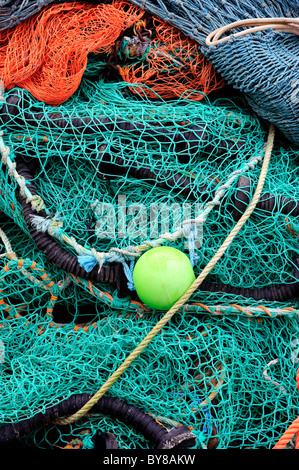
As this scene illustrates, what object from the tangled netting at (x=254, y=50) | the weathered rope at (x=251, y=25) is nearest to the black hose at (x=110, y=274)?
the tangled netting at (x=254, y=50)

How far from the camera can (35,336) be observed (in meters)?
1.74

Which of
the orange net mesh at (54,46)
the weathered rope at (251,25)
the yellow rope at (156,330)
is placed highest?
the weathered rope at (251,25)

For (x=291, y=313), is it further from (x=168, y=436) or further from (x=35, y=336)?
(x=35, y=336)

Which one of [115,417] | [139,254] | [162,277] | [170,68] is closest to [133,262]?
[139,254]

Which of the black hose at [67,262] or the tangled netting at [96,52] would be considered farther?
the tangled netting at [96,52]

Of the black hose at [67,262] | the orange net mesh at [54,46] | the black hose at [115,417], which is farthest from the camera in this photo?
the orange net mesh at [54,46]

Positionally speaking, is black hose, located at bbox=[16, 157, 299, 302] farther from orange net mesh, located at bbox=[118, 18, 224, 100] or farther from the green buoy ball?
orange net mesh, located at bbox=[118, 18, 224, 100]

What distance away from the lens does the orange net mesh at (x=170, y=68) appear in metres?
1.93

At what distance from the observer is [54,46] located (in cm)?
184

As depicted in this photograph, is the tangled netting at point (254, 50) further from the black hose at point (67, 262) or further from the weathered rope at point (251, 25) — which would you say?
the black hose at point (67, 262)

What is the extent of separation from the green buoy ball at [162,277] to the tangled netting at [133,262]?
89 millimetres

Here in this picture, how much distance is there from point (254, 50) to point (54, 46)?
800 millimetres

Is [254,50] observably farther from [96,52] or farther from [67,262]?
[67,262]

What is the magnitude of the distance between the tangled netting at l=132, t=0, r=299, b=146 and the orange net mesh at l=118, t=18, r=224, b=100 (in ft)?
0.15
